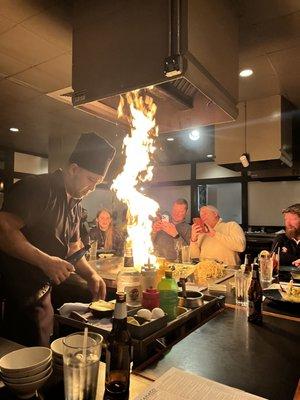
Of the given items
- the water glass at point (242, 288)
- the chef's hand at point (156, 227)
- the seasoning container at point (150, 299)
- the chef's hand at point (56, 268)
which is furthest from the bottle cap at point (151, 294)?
the chef's hand at point (156, 227)

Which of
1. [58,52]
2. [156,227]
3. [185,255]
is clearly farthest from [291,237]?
[58,52]

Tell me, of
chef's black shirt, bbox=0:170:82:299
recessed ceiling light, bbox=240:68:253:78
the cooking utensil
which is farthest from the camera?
recessed ceiling light, bbox=240:68:253:78

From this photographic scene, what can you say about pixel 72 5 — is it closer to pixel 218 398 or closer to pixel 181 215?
pixel 218 398

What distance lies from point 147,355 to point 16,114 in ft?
12.8

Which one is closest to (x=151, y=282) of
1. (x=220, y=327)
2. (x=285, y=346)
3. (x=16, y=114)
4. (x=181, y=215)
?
(x=220, y=327)

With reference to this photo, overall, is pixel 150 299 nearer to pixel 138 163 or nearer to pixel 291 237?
pixel 138 163

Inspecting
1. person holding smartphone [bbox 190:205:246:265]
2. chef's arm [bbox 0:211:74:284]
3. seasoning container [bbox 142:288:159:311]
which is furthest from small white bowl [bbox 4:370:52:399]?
person holding smartphone [bbox 190:205:246:265]

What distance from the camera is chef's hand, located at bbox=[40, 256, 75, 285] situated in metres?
2.49

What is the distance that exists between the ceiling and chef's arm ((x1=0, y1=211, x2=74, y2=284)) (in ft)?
4.29

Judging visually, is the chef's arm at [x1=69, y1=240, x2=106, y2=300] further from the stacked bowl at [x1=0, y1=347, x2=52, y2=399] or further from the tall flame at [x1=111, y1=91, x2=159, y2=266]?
the stacked bowl at [x1=0, y1=347, x2=52, y2=399]

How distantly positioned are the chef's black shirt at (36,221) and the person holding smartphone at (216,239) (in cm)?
160

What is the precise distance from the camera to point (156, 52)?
138 cm

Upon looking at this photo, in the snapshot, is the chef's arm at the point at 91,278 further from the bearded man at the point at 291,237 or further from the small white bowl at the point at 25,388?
the bearded man at the point at 291,237

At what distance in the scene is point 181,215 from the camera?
4.25 metres
